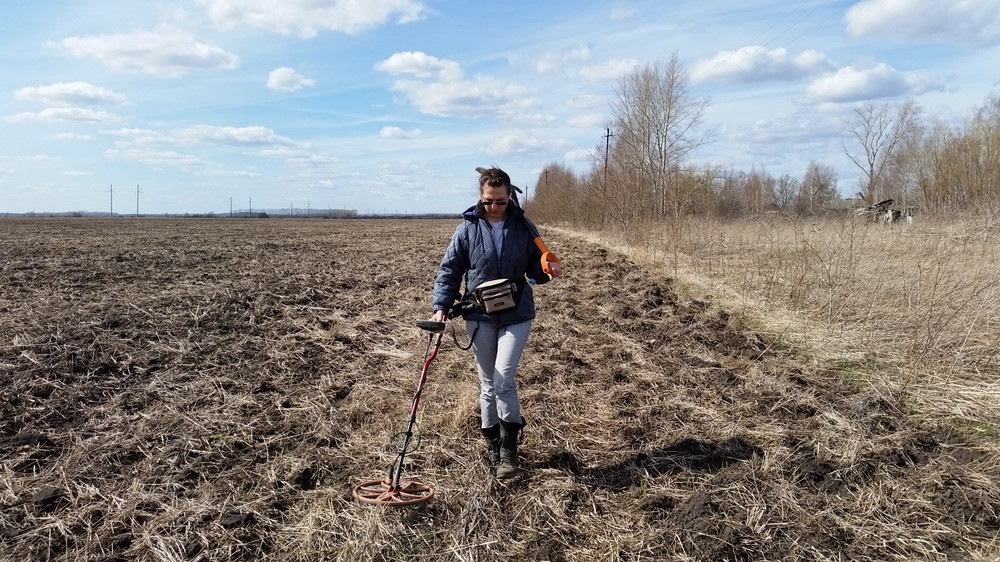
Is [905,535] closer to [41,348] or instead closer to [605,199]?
[41,348]

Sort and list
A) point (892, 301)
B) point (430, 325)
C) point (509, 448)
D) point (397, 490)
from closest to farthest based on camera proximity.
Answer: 1. point (397, 490)
2. point (430, 325)
3. point (509, 448)
4. point (892, 301)

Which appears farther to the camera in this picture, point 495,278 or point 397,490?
point 495,278

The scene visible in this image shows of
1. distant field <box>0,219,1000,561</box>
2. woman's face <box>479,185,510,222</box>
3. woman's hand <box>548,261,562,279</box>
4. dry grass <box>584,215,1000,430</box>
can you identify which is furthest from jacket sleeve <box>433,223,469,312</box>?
dry grass <box>584,215,1000,430</box>

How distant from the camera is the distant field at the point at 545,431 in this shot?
3.24 m

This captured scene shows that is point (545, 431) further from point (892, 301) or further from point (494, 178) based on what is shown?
point (892, 301)

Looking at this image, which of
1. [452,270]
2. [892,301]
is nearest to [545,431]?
[452,270]

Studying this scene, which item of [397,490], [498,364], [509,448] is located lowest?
[397,490]

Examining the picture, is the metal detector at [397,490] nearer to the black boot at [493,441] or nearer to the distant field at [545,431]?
the distant field at [545,431]

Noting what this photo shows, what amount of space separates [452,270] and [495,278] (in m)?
0.31

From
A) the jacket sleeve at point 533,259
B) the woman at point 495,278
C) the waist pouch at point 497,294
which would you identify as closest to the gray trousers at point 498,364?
the woman at point 495,278

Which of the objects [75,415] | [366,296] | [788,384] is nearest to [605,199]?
[366,296]

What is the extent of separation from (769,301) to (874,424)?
15.7 feet

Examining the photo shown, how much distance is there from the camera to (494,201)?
384 cm

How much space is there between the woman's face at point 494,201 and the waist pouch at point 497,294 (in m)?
0.46
